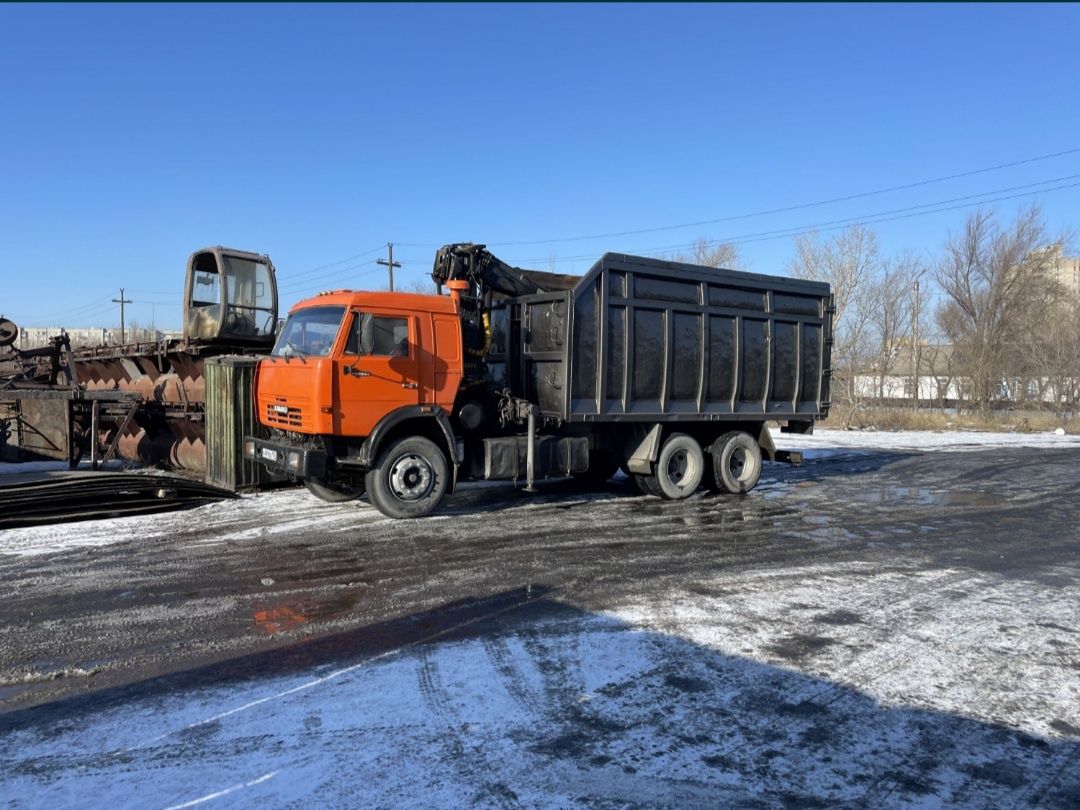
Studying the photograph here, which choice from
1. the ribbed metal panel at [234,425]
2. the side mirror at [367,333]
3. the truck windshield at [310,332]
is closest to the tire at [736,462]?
the side mirror at [367,333]

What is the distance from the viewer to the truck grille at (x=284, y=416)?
29.2ft

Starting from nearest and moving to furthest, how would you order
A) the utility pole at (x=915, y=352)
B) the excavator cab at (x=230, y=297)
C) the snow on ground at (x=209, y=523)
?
the snow on ground at (x=209, y=523), the excavator cab at (x=230, y=297), the utility pole at (x=915, y=352)

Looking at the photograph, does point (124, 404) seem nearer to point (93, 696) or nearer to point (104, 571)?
point (104, 571)

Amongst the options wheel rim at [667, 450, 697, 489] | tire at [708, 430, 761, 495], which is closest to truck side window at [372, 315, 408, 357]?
wheel rim at [667, 450, 697, 489]

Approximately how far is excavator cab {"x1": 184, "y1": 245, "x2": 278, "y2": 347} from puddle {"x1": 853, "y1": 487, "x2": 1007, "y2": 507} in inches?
429

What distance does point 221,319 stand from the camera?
1315 centimetres

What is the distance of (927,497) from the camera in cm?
1206

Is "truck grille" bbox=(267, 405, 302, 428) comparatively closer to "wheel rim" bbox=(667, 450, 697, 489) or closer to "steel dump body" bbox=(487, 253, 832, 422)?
"steel dump body" bbox=(487, 253, 832, 422)

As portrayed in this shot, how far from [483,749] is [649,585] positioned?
124 inches

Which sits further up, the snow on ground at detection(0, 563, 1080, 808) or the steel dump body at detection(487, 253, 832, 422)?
the steel dump body at detection(487, 253, 832, 422)

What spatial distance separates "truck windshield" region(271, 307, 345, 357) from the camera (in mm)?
8867

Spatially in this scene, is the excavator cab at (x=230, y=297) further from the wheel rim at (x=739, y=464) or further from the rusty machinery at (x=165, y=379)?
the wheel rim at (x=739, y=464)

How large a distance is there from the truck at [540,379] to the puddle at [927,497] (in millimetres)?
1517

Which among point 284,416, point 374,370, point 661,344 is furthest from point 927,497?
point 284,416
